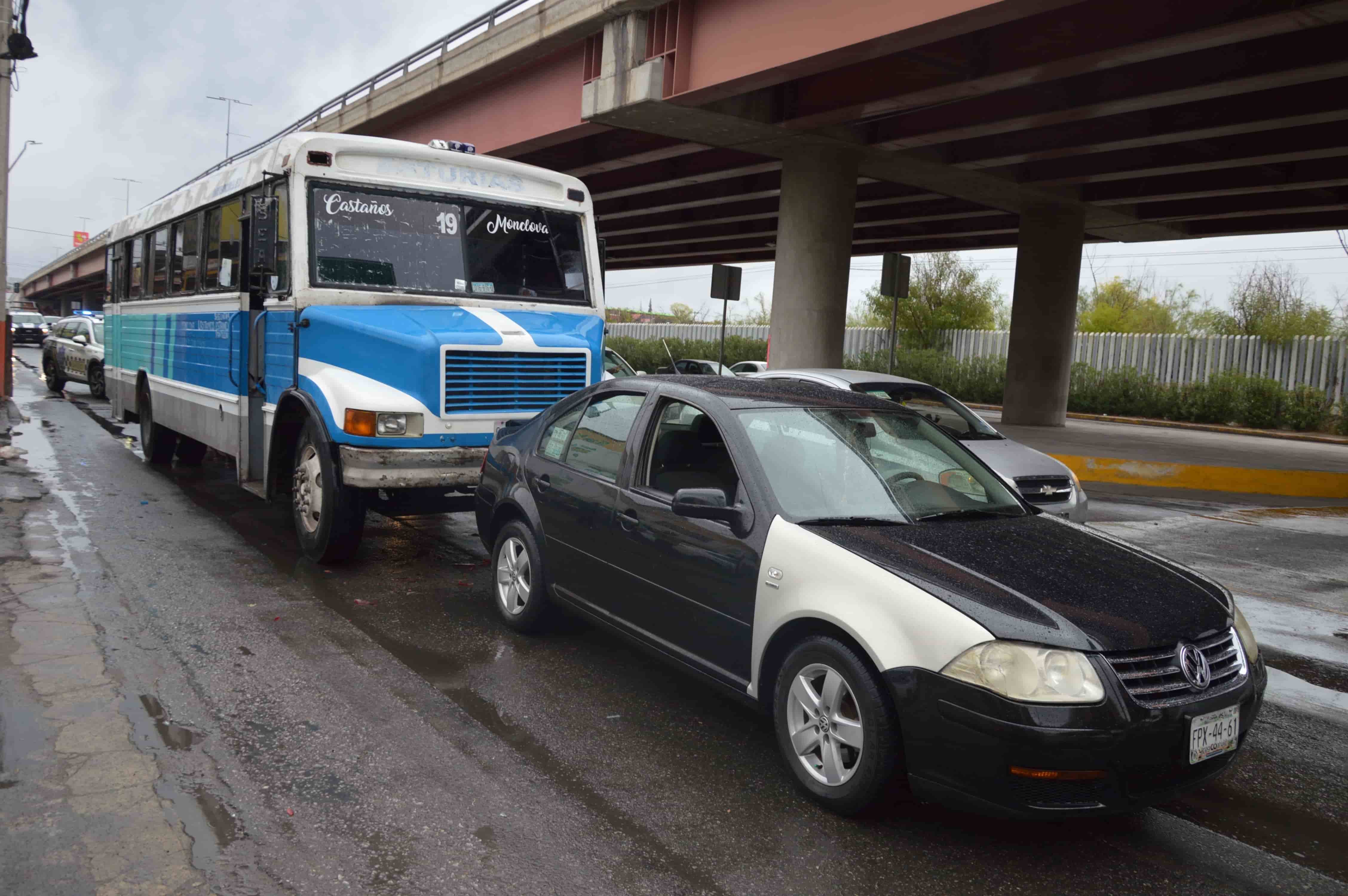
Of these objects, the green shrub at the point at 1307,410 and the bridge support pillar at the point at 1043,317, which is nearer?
the bridge support pillar at the point at 1043,317

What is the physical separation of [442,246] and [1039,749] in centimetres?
602

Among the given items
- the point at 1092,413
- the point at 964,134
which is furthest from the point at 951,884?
the point at 1092,413

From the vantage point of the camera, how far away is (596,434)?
5660 millimetres

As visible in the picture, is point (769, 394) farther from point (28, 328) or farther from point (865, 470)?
point (28, 328)

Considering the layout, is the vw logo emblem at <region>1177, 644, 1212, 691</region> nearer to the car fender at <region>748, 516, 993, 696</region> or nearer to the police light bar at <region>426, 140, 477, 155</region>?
the car fender at <region>748, 516, 993, 696</region>

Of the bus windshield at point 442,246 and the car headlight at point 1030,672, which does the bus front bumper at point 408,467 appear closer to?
the bus windshield at point 442,246

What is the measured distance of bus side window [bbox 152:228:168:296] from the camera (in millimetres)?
11172

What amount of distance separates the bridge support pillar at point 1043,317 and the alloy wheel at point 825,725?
73.3 feet

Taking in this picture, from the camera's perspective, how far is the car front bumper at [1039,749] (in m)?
3.37

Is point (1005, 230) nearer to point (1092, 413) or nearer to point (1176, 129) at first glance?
point (1092, 413)

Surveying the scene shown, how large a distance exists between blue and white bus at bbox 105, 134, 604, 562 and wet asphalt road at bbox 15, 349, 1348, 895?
1.11 m

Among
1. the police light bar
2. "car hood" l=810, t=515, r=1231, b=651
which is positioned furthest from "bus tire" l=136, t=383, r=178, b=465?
"car hood" l=810, t=515, r=1231, b=651

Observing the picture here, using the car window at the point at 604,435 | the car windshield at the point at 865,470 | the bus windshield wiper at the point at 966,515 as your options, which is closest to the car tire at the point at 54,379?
the car window at the point at 604,435

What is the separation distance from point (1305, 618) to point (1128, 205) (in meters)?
19.8
